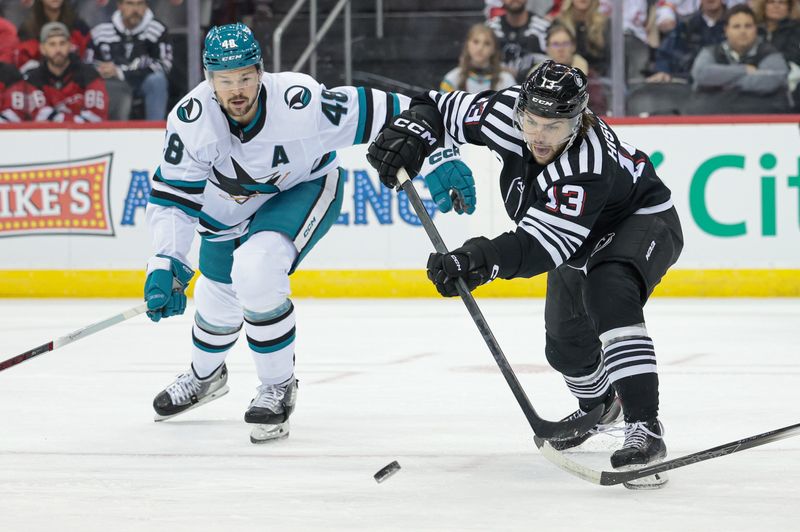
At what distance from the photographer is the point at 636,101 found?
7875mm

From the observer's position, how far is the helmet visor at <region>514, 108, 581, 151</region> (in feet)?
9.84

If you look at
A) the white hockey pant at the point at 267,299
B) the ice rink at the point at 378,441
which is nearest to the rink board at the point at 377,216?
the ice rink at the point at 378,441

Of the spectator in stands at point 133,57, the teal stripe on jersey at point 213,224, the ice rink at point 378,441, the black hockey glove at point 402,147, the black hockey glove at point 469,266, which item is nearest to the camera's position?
the ice rink at point 378,441

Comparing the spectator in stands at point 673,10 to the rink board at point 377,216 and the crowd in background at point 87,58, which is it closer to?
the rink board at point 377,216

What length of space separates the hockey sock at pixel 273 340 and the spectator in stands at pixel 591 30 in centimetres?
441

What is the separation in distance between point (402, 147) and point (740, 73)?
4.90 metres

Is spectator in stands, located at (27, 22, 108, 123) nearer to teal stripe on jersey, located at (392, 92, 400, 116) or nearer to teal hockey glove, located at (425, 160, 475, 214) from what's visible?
teal stripe on jersey, located at (392, 92, 400, 116)

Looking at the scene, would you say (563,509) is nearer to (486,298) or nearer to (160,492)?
(160,492)

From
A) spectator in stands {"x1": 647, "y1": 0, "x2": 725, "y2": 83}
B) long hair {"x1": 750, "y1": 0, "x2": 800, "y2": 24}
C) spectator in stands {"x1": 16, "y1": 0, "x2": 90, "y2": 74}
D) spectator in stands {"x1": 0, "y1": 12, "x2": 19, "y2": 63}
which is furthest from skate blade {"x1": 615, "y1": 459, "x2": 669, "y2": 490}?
spectator in stands {"x1": 0, "y1": 12, "x2": 19, "y2": 63}

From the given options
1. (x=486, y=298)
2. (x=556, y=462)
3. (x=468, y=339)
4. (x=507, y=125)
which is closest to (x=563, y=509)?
(x=556, y=462)

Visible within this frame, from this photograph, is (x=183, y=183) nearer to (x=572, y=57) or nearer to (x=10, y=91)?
(x=572, y=57)

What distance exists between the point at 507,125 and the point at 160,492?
118cm

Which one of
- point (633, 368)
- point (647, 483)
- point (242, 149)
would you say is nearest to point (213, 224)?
point (242, 149)

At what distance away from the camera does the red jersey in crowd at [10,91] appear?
26.9 feet
